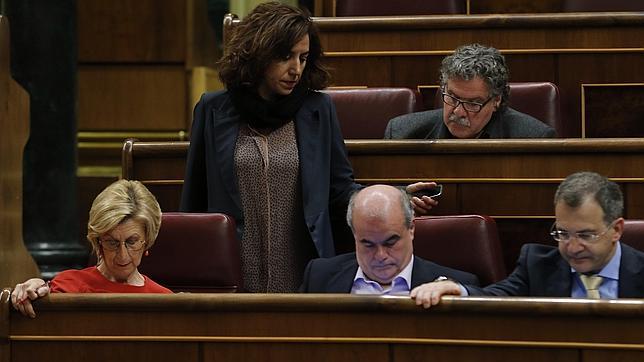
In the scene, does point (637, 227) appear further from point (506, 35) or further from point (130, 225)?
point (506, 35)

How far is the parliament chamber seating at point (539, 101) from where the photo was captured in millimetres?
1883

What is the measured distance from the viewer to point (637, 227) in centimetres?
143

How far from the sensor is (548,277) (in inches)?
52.2

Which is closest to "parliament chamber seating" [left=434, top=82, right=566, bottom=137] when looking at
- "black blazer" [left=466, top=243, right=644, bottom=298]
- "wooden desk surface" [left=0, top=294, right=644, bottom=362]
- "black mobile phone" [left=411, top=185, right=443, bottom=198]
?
"black mobile phone" [left=411, top=185, right=443, bottom=198]

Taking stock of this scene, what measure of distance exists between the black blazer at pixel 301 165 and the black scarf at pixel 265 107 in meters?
0.01

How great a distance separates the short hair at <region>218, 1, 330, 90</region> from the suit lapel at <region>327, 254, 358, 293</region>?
0.91 feet

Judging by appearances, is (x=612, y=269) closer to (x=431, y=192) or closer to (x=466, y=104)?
(x=431, y=192)


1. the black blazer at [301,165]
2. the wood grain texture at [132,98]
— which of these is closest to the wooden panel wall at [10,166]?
the black blazer at [301,165]

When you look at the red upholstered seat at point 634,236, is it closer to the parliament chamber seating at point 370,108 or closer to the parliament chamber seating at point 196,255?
the parliament chamber seating at point 196,255

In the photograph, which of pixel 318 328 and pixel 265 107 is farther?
pixel 265 107

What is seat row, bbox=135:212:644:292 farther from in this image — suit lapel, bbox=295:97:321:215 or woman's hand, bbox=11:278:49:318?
woman's hand, bbox=11:278:49:318

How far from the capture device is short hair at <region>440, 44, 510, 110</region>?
1686 mm

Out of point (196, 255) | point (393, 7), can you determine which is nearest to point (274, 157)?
point (196, 255)

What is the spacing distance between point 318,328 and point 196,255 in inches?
12.3
